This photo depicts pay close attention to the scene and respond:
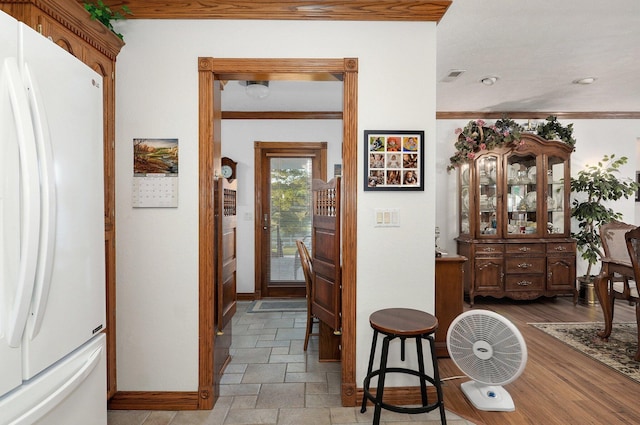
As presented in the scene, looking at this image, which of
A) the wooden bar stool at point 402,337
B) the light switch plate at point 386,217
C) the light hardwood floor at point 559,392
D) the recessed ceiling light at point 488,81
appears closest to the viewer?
the wooden bar stool at point 402,337

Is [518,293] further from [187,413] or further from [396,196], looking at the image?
[187,413]

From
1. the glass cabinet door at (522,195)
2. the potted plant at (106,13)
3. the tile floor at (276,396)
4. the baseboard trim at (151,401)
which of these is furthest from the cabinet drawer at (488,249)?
the potted plant at (106,13)

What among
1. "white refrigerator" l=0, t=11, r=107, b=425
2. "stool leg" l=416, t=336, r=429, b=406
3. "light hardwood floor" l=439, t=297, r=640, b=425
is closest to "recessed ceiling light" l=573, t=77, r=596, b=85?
"light hardwood floor" l=439, t=297, r=640, b=425

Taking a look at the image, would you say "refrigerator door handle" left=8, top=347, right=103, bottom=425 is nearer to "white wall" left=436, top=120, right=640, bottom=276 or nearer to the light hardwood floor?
the light hardwood floor

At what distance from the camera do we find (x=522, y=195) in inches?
183

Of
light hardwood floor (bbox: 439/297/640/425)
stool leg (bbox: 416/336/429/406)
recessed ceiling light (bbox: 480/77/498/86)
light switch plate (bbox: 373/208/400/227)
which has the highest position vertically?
recessed ceiling light (bbox: 480/77/498/86)

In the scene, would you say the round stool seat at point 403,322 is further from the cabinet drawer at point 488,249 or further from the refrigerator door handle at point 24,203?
the cabinet drawer at point 488,249

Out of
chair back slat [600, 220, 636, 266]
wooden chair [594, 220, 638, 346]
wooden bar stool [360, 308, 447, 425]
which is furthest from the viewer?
chair back slat [600, 220, 636, 266]

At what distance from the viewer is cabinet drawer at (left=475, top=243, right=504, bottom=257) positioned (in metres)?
4.48

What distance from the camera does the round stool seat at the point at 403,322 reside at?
6.09ft

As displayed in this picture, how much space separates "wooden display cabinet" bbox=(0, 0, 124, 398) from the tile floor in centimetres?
66

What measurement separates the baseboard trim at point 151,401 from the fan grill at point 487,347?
5.77ft

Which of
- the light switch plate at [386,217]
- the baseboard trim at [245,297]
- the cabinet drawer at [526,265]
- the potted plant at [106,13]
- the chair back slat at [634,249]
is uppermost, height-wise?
the potted plant at [106,13]

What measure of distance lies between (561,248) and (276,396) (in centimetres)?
415
